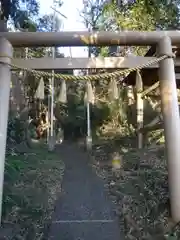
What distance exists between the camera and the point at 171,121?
4.74 metres

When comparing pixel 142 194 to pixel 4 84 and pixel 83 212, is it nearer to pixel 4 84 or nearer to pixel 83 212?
pixel 83 212

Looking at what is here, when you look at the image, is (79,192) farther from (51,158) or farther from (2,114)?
(51,158)

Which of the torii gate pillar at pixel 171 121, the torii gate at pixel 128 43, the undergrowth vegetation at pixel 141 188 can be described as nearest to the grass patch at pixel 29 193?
the undergrowth vegetation at pixel 141 188

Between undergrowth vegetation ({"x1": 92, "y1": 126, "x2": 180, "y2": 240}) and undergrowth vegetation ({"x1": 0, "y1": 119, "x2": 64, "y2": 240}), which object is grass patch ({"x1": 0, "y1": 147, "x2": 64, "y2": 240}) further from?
undergrowth vegetation ({"x1": 92, "y1": 126, "x2": 180, "y2": 240})

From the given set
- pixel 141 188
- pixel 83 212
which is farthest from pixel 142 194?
pixel 83 212

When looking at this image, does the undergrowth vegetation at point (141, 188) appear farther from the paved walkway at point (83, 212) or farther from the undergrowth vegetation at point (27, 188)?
the undergrowth vegetation at point (27, 188)

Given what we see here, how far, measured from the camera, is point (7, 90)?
4.72 m

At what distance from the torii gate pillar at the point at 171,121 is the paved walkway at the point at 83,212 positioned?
36.7 inches

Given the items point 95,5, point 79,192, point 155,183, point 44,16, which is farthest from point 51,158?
point 95,5

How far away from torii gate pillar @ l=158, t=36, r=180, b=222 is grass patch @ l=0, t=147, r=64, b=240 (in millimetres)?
1871

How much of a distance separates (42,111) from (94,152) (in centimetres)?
364

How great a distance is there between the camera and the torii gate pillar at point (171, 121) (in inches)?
178

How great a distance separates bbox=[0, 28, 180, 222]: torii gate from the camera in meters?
4.65

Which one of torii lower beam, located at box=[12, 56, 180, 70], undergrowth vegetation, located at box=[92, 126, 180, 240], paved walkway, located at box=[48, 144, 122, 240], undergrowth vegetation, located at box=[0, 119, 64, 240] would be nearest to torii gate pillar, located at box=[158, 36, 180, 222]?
undergrowth vegetation, located at box=[92, 126, 180, 240]
